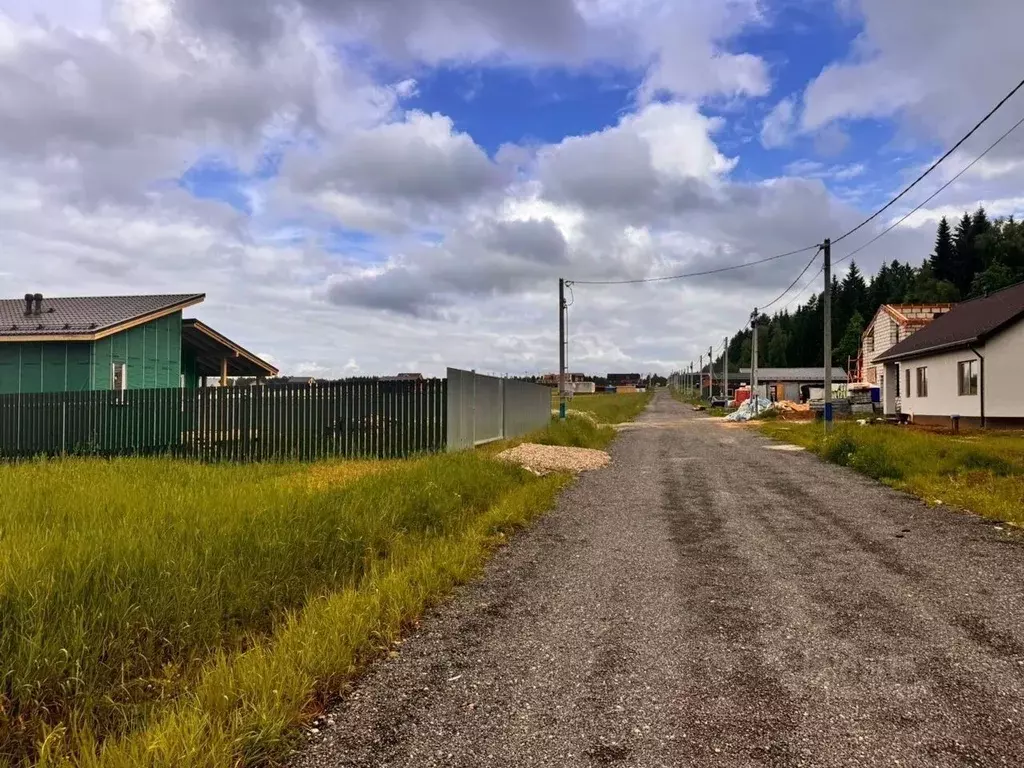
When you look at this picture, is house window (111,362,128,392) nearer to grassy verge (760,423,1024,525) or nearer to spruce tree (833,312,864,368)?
grassy verge (760,423,1024,525)

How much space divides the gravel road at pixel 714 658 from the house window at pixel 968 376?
18573mm

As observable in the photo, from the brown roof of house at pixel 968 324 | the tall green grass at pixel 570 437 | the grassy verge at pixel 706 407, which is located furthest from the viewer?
the grassy verge at pixel 706 407

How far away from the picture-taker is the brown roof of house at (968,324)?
22422 millimetres

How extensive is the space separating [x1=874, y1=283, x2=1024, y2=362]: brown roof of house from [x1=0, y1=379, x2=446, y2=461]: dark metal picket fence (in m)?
18.4

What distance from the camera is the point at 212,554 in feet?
16.7

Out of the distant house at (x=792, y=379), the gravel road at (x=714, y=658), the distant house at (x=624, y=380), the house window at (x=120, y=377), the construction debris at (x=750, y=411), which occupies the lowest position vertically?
the gravel road at (x=714, y=658)

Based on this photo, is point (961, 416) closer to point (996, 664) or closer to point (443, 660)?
point (996, 664)

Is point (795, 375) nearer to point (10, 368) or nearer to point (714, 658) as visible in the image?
point (10, 368)

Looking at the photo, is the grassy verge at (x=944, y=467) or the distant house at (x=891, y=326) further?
the distant house at (x=891, y=326)

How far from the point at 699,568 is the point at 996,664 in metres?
2.55

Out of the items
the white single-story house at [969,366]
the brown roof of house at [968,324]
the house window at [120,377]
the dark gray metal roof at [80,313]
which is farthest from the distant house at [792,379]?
the house window at [120,377]

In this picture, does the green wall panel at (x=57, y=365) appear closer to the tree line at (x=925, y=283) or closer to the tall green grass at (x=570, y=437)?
the tall green grass at (x=570, y=437)

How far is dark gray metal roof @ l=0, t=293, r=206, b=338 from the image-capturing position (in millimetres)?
20297

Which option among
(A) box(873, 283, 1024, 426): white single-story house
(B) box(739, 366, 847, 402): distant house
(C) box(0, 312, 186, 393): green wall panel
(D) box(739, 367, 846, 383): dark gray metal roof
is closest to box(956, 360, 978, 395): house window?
(A) box(873, 283, 1024, 426): white single-story house
